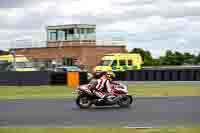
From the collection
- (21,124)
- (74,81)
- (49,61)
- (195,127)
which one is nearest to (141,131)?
(195,127)

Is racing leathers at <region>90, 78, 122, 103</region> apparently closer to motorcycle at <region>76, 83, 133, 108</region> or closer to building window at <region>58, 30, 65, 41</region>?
motorcycle at <region>76, 83, 133, 108</region>

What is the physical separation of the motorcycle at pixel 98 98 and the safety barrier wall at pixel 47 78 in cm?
1551

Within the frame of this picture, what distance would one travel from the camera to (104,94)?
1961cm

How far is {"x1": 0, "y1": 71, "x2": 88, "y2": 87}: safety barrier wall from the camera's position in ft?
117

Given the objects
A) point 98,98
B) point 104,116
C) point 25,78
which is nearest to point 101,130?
point 104,116

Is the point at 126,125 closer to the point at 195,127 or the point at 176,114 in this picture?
the point at 195,127

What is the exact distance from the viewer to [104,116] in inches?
643

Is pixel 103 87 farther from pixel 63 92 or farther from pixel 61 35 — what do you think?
pixel 61 35

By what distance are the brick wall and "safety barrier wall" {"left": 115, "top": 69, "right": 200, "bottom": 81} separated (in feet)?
81.6

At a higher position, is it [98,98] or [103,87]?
[103,87]

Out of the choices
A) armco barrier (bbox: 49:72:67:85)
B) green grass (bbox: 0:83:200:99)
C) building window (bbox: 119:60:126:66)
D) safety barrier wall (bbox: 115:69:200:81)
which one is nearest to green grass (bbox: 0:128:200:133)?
green grass (bbox: 0:83:200:99)

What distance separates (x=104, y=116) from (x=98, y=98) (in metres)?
3.29

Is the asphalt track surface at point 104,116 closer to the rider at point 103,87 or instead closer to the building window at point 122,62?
the rider at point 103,87

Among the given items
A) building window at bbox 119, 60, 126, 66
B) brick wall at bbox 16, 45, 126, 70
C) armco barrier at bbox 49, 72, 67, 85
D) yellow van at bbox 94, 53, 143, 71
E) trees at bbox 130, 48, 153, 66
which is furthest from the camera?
trees at bbox 130, 48, 153, 66
